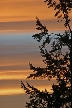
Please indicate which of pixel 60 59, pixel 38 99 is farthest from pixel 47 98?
pixel 60 59

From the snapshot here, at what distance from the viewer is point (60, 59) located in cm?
1816

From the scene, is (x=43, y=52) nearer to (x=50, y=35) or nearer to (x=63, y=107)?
(x=50, y=35)

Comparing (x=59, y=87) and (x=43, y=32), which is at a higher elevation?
(x=43, y=32)

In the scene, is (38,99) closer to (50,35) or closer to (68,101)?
(68,101)

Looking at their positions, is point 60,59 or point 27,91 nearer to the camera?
point 60,59

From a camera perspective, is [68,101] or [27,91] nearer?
[68,101]

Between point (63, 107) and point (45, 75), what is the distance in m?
1.69

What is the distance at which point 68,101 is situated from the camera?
17922 mm

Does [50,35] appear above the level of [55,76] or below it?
above

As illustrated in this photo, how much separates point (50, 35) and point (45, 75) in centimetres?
189

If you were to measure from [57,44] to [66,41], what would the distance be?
2.19ft

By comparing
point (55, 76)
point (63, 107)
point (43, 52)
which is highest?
point (43, 52)

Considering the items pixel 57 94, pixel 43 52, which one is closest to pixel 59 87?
pixel 57 94

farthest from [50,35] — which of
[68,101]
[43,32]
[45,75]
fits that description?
[68,101]
